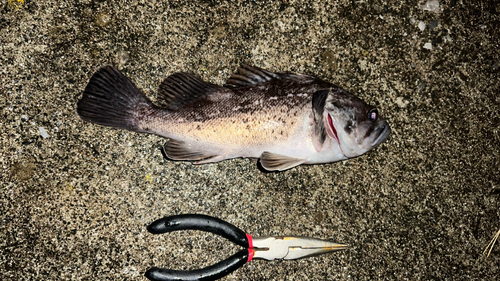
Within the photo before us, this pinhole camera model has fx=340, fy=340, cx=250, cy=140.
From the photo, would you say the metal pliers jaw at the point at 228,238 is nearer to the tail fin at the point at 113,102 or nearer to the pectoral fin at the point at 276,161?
the pectoral fin at the point at 276,161

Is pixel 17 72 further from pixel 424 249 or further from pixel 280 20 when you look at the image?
pixel 424 249

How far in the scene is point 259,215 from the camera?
8.98 ft

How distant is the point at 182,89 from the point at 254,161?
808mm

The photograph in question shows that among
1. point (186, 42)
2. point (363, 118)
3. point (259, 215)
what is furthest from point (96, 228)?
point (363, 118)

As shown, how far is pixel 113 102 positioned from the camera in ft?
8.23

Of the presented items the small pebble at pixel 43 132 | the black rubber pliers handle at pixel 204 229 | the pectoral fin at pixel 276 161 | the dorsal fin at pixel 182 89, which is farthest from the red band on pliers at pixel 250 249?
the small pebble at pixel 43 132

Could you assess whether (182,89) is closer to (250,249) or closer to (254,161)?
(254,161)

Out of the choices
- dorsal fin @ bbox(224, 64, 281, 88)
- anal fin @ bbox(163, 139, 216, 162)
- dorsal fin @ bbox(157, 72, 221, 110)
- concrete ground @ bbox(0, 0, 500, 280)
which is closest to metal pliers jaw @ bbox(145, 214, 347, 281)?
concrete ground @ bbox(0, 0, 500, 280)

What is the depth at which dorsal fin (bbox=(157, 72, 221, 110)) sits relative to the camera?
2.57m

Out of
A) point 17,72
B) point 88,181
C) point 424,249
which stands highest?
point 17,72

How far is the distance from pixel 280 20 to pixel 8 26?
2.11 meters

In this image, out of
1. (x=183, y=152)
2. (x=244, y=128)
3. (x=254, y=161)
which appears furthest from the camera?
(x=254, y=161)

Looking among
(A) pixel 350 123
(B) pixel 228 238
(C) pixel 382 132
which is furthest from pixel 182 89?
(C) pixel 382 132

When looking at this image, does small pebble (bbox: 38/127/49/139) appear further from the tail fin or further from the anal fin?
the anal fin
